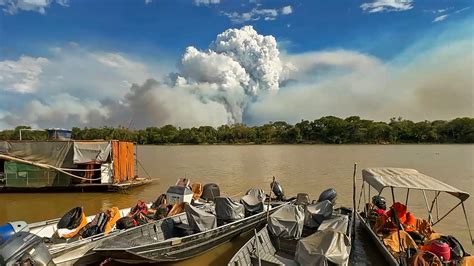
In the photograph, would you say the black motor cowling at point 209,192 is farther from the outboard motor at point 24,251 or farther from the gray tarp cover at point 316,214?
the outboard motor at point 24,251

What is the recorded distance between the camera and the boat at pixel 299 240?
6688mm

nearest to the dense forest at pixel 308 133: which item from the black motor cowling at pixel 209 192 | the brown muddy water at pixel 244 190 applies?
the brown muddy water at pixel 244 190

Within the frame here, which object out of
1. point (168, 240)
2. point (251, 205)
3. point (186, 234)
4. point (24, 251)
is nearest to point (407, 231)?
point (251, 205)

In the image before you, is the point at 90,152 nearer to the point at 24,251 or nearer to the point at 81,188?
the point at 81,188

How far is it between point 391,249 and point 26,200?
1745cm

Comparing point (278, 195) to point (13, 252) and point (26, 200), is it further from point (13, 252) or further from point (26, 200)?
point (26, 200)

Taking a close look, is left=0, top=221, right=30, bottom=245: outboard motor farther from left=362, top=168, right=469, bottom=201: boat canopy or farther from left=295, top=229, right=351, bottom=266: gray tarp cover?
left=362, top=168, right=469, bottom=201: boat canopy

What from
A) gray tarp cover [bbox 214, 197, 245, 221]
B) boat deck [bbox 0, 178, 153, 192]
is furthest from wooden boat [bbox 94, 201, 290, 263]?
boat deck [bbox 0, 178, 153, 192]

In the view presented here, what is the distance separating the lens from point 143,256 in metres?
7.88

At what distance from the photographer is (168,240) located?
27.5 ft

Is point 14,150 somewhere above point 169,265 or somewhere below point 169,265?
above

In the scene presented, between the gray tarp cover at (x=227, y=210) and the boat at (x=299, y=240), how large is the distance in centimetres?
138

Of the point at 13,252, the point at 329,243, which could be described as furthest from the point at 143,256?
the point at 329,243

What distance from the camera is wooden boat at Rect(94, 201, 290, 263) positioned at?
7883mm
